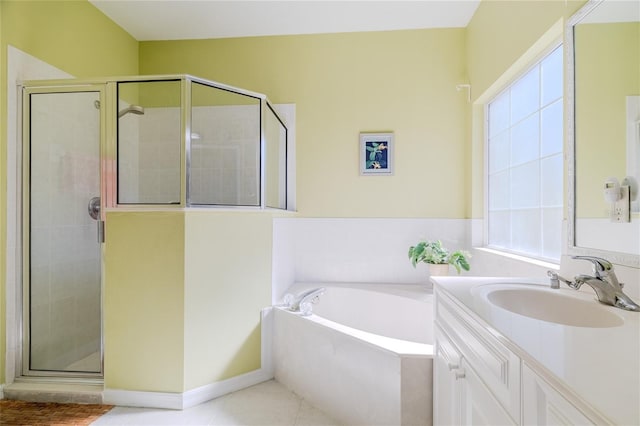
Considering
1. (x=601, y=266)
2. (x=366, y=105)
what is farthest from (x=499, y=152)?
(x=601, y=266)

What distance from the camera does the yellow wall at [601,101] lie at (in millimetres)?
986

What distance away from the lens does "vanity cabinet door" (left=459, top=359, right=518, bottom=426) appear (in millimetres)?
751

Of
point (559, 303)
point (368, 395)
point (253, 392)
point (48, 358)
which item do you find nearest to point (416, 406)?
point (368, 395)

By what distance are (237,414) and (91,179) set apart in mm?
1667

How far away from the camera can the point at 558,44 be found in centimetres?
149

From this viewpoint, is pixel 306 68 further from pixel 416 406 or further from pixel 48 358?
pixel 48 358

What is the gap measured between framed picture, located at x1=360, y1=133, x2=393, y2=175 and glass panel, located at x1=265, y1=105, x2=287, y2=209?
26.8 inches

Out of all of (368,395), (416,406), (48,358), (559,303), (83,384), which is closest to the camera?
(559,303)

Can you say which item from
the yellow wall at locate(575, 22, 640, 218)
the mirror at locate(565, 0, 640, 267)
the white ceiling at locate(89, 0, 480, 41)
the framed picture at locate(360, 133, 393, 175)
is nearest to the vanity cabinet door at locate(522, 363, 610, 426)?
the mirror at locate(565, 0, 640, 267)

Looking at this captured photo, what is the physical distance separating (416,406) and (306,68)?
100 inches

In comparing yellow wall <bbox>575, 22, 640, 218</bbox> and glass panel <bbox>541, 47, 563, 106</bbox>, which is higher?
glass panel <bbox>541, 47, 563, 106</bbox>

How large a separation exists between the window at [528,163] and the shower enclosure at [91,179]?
1.66 m

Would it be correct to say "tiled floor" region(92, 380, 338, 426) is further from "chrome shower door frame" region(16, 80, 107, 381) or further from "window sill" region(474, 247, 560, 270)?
"window sill" region(474, 247, 560, 270)

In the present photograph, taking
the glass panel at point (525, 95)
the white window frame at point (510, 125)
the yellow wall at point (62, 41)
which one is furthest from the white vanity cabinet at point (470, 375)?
the yellow wall at point (62, 41)
